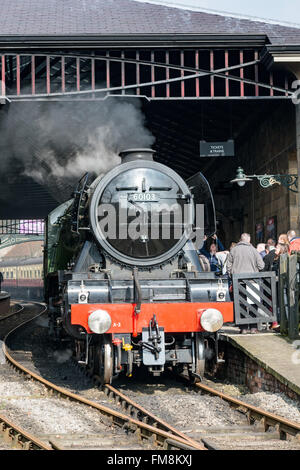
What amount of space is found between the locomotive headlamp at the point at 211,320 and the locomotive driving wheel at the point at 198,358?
0.37 metres

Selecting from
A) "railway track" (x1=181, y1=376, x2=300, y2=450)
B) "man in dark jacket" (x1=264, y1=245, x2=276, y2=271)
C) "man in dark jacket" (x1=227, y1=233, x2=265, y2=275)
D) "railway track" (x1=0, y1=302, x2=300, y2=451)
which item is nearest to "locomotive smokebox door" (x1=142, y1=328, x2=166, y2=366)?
"railway track" (x1=0, y1=302, x2=300, y2=451)

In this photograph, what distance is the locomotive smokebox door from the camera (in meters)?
6.99

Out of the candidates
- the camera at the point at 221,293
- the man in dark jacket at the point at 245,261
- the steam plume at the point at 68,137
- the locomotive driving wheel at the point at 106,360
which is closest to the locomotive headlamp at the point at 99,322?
the locomotive driving wheel at the point at 106,360

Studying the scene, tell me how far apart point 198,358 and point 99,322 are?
1.29 meters

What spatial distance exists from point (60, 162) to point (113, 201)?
10.9 ft

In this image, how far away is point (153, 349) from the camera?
701 cm

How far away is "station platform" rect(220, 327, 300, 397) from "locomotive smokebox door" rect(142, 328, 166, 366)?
42.8 inches

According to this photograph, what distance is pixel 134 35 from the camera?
11.6 m

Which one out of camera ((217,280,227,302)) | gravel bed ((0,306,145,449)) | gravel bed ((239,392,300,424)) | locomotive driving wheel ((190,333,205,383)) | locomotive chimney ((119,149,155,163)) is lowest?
gravel bed ((0,306,145,449))

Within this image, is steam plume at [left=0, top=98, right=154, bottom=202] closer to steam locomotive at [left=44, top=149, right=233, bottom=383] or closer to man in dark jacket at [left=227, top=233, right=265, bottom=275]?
steam locomotive at [left=44, top=149, right=233, bottom=383]

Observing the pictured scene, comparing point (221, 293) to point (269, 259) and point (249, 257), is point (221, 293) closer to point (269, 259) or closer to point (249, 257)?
point (249, 257)

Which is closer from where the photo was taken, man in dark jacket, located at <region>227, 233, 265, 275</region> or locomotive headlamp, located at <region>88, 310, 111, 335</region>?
locomotive headlamp, located at <region>88, 310, 111, 335</region>

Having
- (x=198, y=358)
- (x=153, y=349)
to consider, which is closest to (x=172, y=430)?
(x=153, y=349)
